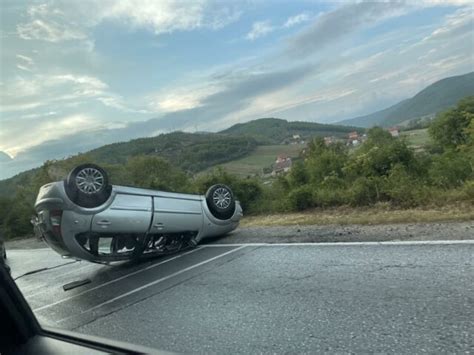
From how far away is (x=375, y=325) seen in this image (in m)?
3.36

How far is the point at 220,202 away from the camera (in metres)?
8.75

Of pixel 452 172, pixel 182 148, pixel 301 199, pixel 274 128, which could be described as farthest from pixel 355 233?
pixel 274 128

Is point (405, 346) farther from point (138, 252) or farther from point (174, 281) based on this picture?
point (138, 252)

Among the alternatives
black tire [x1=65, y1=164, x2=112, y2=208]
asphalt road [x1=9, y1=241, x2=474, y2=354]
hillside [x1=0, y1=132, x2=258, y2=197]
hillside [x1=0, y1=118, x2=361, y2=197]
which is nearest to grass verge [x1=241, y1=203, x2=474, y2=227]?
asphalt road [x1=9, y1=241, x2=474, y2=354]

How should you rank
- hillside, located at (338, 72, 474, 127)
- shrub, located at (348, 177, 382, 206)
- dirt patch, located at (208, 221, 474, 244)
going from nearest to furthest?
dirt patch, located at (208, 221, 474, 244) < shrub, located at (348, 177, 382, 206) < hillside, located at (338, 72, 474, 127)

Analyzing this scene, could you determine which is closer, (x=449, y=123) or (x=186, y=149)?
(x=449, y=123)

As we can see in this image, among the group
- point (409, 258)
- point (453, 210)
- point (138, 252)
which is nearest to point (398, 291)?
point (409, 258)

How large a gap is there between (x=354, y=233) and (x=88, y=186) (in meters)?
4.24

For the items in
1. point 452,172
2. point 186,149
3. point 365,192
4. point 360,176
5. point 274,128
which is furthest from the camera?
point 274,128

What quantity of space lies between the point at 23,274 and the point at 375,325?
28.6ft

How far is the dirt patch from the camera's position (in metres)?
5.96

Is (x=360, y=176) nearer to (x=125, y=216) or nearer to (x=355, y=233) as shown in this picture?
(x=355, y=233)

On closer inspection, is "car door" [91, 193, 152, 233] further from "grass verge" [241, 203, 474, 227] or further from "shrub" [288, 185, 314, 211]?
"shrub" [288, 185, 314, 211]

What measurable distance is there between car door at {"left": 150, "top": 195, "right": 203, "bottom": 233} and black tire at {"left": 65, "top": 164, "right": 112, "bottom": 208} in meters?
0.93
